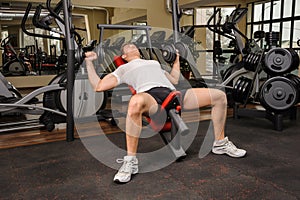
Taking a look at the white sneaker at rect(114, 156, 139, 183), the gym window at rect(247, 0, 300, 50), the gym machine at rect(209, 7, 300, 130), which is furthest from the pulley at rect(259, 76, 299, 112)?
the gym window at rect(247, 0, 300, 50)

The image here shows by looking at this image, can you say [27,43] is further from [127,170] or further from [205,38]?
[127,170]

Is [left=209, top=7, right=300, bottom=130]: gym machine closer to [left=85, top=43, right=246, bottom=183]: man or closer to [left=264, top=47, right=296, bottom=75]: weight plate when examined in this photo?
[left=264, top=47, right=296, bottom=75]: weight plate

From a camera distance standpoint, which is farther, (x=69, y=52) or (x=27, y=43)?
(x=27, y=43)

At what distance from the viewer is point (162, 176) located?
2.01 m

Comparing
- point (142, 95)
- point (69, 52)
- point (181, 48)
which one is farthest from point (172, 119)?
point (69, 52)

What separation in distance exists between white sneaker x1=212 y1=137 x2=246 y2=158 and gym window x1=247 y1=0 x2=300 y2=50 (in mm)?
5021

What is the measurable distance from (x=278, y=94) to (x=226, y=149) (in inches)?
46.3

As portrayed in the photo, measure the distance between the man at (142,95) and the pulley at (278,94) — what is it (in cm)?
104

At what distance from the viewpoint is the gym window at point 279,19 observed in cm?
709

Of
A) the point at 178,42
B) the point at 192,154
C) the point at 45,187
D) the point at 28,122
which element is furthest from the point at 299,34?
the point at 45,187

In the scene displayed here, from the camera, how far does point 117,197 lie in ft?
5.65

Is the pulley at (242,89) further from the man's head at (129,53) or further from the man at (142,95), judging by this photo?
the man's head at (129,53)

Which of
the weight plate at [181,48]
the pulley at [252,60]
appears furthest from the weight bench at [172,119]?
the pulley at [252,60]

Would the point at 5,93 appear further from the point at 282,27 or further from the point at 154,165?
the point at 282,27
